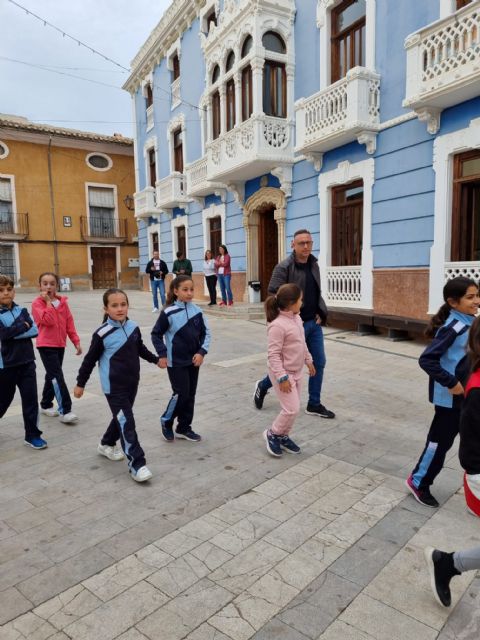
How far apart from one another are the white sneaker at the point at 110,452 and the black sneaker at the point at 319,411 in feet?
6.70

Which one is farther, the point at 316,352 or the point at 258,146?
the point at 258,146

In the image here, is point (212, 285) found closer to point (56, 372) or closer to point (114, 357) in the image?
point (56, 372)

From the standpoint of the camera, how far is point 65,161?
86.5 ft

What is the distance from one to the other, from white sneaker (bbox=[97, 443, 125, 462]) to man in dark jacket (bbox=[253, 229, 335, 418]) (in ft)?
A: 6.77

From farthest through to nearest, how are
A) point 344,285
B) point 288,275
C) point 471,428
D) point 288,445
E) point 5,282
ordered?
point 344,285 → point 288,275 → point 5,282 → point 288,445 → point 471,428

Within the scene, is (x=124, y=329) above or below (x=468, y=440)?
above

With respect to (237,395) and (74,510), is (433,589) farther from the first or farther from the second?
(237,395)

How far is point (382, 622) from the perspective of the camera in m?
2.06

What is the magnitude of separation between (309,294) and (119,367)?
7.08 feet

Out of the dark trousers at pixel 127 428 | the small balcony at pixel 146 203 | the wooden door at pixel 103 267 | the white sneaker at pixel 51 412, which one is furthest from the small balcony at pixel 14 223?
the dark trousers at pixel 127 428

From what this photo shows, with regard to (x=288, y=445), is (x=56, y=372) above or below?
above

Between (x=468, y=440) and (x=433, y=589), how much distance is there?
2.74 feet

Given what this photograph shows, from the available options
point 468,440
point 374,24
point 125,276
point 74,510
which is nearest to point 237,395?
point 74,510

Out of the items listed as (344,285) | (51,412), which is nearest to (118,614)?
(51,412)
